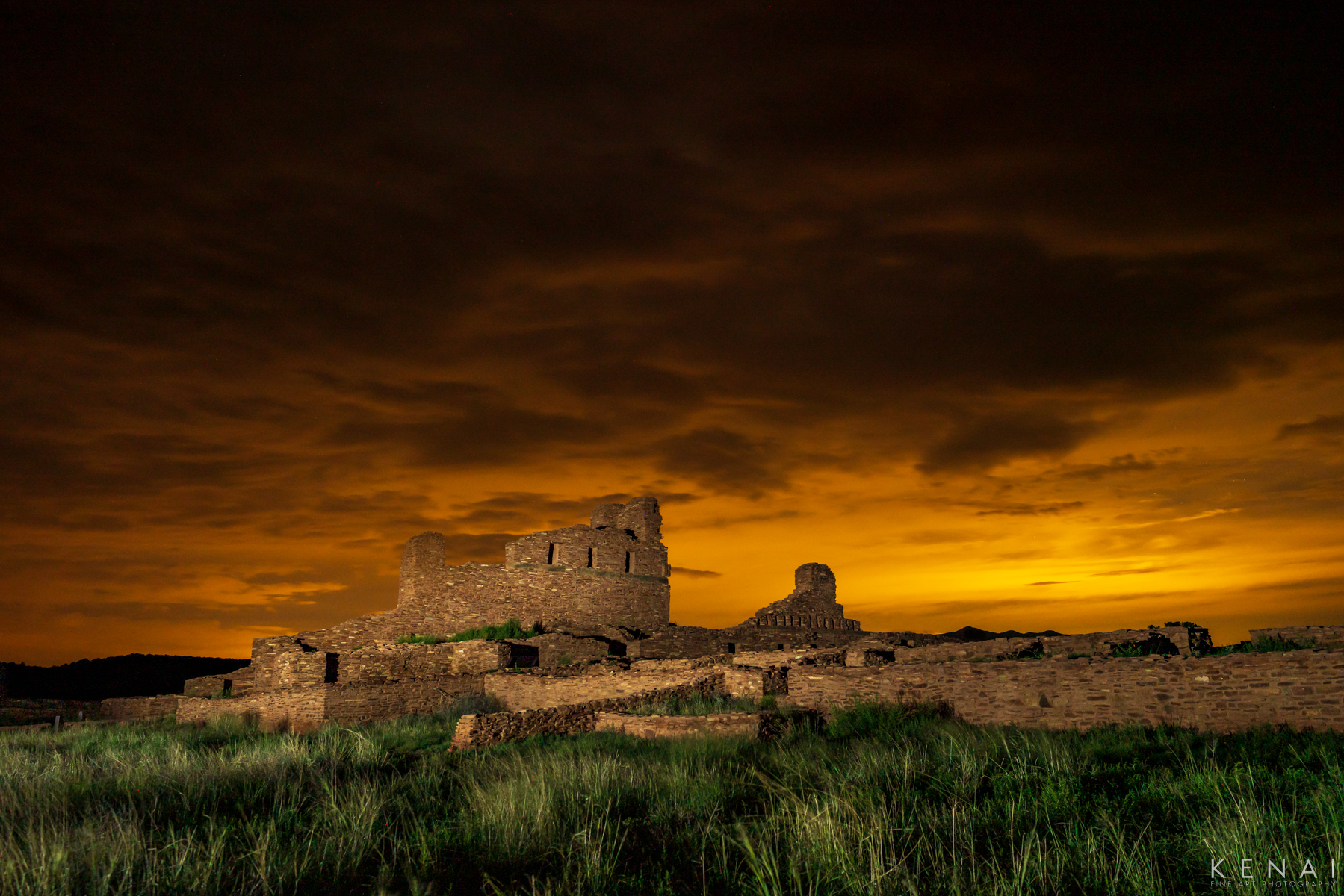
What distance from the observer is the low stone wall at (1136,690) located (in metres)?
10.7

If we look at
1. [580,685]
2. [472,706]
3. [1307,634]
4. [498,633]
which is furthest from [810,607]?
[1307,634]

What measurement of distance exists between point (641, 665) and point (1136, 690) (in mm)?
11983

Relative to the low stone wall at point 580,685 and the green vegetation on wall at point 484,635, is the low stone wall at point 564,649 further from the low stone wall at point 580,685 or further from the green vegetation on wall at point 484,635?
the low stone wall at point 580,685

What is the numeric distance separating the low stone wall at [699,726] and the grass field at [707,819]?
4.50ft

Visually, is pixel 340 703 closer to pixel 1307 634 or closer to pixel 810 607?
pixel 810 607

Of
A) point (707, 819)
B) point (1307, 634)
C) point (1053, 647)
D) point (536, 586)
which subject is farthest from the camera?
point (536, 586)

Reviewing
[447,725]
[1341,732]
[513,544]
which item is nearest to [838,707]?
[1341,732]

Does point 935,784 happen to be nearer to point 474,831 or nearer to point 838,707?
point 474,831

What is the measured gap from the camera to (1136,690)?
39.6 ft

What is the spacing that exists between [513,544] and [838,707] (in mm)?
17614

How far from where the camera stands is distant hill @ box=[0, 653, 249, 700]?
42.7 meters

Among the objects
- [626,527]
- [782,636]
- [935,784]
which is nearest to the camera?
[935,784]

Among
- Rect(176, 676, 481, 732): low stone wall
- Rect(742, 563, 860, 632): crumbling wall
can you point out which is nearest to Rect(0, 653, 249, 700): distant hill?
Rect(176, 676, 481, 732): low stone wall

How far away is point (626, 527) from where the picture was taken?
3256 centimetres
